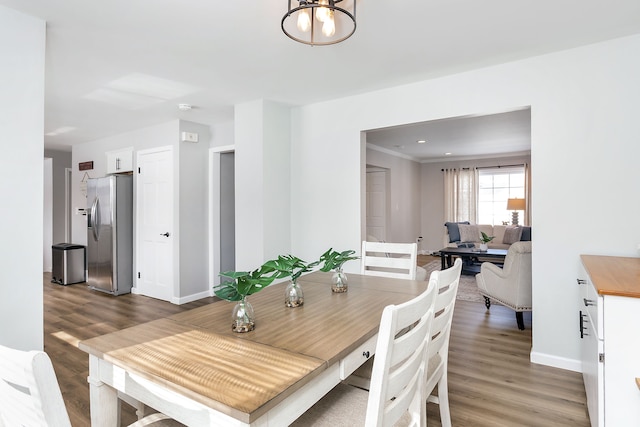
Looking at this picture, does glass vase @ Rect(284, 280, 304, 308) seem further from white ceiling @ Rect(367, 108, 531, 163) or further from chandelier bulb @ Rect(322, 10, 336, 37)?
white ceiling @ Rect(367, 108, 531, 163)

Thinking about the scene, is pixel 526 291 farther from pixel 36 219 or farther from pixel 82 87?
pixel 82 87

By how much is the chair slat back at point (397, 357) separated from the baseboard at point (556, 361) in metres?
2.07

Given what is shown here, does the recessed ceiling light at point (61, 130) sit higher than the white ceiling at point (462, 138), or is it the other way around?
the white ceiling at point (462, 138)

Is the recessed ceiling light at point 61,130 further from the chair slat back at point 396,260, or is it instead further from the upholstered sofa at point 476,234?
the upholstered sofa at point 476,234

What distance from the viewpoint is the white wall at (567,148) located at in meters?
2.48

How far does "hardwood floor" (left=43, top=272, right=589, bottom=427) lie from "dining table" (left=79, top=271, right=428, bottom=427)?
3.69 ft

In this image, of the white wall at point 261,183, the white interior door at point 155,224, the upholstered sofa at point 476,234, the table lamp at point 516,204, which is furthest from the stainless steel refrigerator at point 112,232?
the table lamp at point 516,204

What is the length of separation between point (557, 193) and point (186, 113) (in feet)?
12.9

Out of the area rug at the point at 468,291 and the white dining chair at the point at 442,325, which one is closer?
the white dining chair at the point at 442,325

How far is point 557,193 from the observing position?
8.87ft

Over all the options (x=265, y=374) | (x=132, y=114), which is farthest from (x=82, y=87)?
(x=265, y=374)

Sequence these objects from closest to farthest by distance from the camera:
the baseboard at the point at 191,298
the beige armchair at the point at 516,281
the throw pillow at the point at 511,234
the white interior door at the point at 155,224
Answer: the beige armchair at the point at 516,281, the baseboard at the point at 191,298, the white interior door at the point at 155,224, the throw pillow at the point at 511,234

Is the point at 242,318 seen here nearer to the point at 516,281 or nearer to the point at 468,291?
the point at 516,281

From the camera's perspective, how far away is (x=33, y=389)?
671 millimetres
